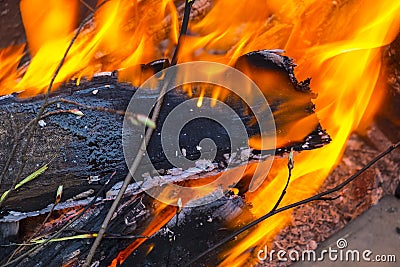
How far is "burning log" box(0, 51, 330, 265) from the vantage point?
123 centimetres

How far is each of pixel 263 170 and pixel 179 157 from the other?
→ 12.5 inches

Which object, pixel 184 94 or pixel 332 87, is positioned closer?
pixel 184 94

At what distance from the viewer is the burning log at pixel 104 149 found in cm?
123

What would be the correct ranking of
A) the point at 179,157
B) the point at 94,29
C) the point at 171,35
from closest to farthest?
the point at 179,157 < the point at 94,29 < the point at 171,35

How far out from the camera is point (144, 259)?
1.38 m

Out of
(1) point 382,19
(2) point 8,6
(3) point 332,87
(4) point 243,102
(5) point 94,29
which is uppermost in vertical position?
(2) point 8,6

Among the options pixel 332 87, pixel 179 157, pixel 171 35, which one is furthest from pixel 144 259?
pixel 171 35

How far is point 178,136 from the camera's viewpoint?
130 centimetres

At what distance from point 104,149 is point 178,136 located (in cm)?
18

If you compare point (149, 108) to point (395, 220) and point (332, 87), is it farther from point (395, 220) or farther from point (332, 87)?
point (395, 220)

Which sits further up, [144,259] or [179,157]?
[179,157]

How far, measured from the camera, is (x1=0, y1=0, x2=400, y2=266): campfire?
1227mm

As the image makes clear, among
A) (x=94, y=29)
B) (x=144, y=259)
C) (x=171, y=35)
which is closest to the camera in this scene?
(x=144, y=259)

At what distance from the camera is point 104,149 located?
4.15 feet
